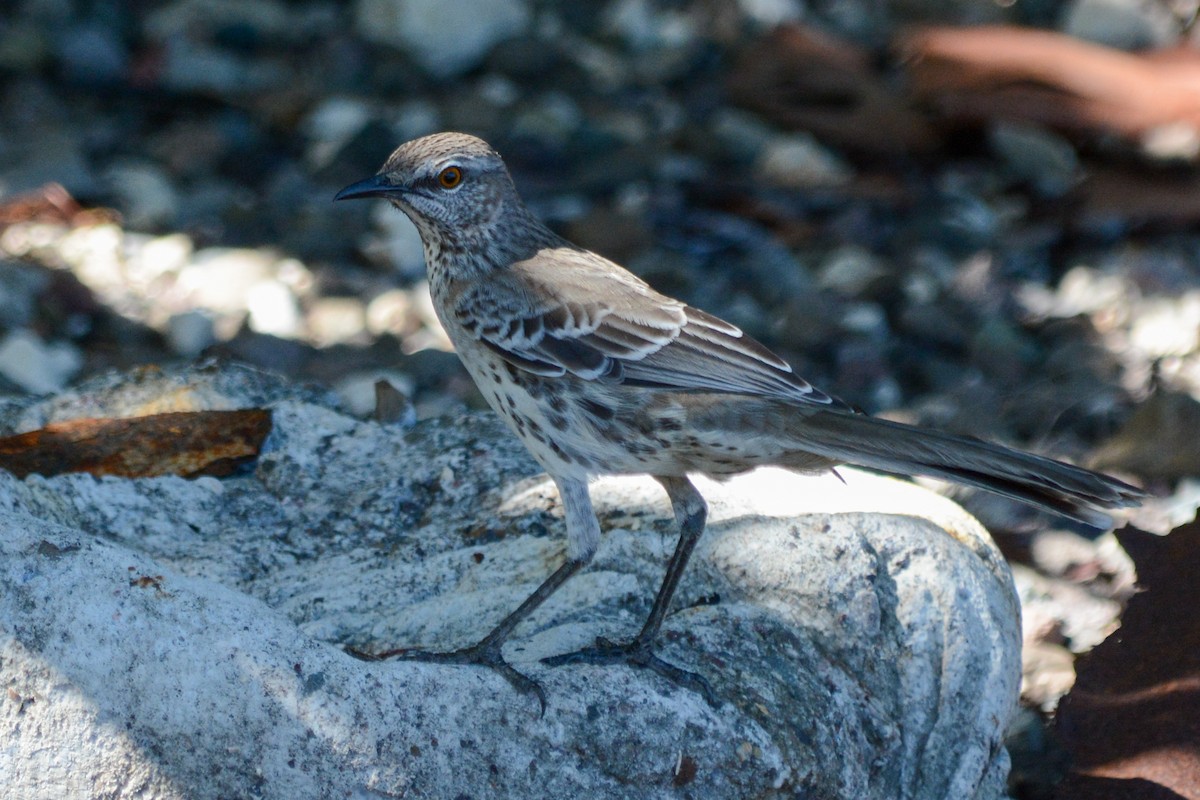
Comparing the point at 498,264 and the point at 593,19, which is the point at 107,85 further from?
the point at 498,264

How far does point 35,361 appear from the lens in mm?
6461

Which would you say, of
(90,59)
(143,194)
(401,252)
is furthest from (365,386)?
(90,59)

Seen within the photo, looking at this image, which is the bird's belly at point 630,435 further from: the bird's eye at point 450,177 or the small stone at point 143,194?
the small stone at point 143,194

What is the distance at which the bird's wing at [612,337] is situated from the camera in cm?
349

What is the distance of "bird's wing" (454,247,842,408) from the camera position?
11.5ft

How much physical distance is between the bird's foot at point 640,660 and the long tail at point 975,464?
2.03 ft

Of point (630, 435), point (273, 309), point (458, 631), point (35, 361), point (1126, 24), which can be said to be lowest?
point (35, 361)

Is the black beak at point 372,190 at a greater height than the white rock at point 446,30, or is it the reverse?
the white rock at point 446,30

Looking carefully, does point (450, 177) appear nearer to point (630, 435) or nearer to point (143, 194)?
point (630, 435)

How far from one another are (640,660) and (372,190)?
1524mm

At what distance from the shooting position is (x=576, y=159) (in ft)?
27.1

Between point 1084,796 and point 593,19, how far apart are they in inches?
284

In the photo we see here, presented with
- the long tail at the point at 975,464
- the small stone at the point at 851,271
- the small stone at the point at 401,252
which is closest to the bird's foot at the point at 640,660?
the long tail at the point at 975,464

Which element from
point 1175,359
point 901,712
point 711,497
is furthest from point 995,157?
point 901,712
